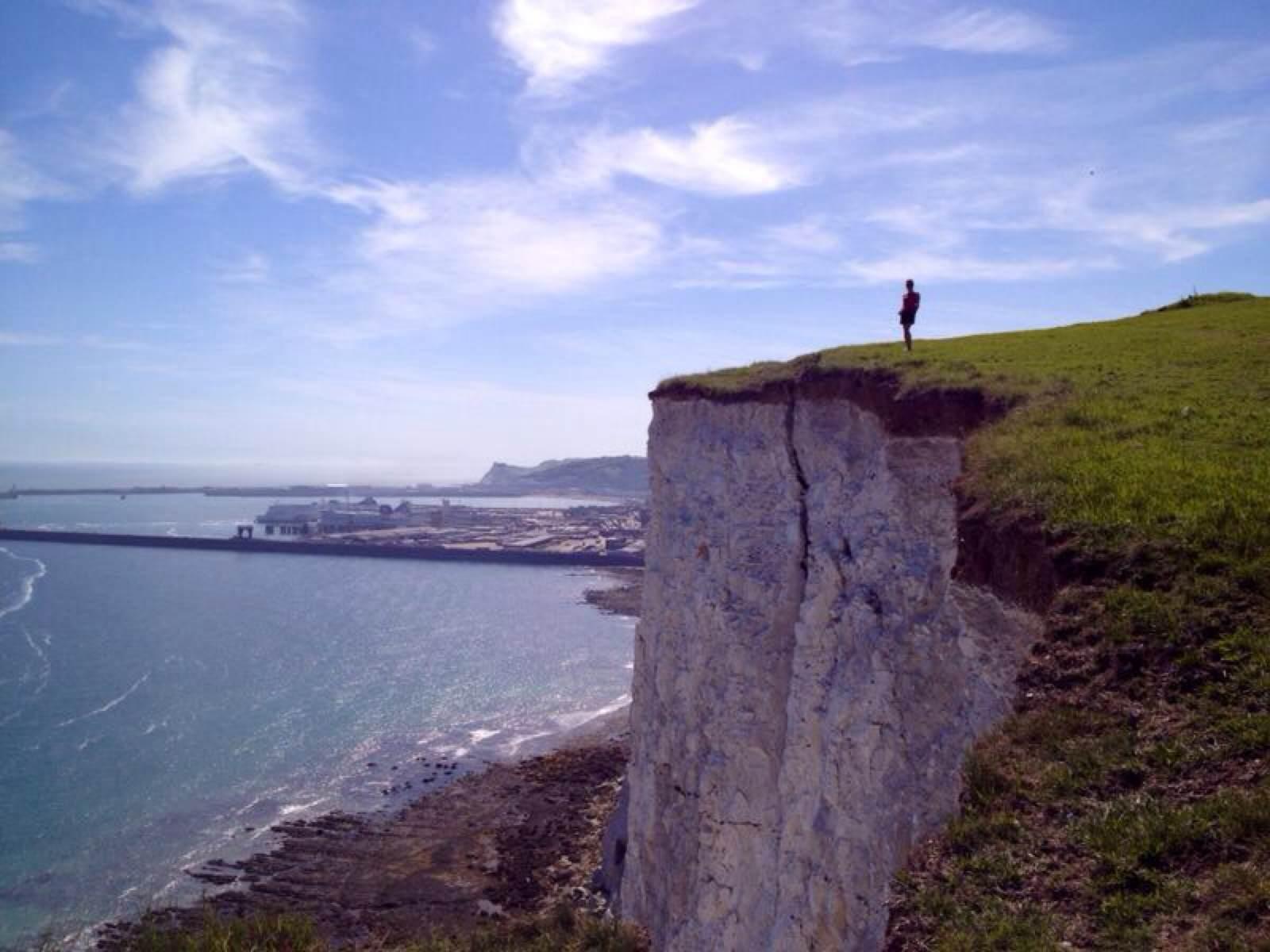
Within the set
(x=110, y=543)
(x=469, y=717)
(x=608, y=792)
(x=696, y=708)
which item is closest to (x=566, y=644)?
(x=469, y=717)

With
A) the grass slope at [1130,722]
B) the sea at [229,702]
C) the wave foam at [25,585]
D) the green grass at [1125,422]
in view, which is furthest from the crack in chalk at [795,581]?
the wave foam at [25,585]

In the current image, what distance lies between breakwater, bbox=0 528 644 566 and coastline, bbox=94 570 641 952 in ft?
177

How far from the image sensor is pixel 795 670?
12.6m

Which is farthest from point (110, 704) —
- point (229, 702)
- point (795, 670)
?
point (795, 670)

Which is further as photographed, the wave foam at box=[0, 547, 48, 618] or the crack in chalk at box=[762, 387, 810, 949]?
the wave foam at box=[0, 547, 48, 618]

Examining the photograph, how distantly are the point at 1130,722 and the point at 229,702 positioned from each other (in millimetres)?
37204

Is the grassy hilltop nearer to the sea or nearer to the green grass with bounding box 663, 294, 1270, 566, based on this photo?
the green grass with bounding box 663, 294, 1270, 566

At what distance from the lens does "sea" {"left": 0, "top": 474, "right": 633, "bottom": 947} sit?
82.5 feet

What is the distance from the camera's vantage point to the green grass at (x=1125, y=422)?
7.94 m

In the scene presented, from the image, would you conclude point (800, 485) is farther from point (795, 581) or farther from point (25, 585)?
point (25, 585)

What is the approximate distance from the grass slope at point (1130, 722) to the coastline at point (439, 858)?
14.4 m

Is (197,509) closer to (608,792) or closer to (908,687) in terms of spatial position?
(608,792)

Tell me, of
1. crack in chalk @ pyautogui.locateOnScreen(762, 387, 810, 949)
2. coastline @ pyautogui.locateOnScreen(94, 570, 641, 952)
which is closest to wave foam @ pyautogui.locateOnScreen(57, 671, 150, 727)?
coastline @ pyautogui.locateOnScreen(94, 570, 641, 952)

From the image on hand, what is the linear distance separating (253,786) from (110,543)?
7300 cm
